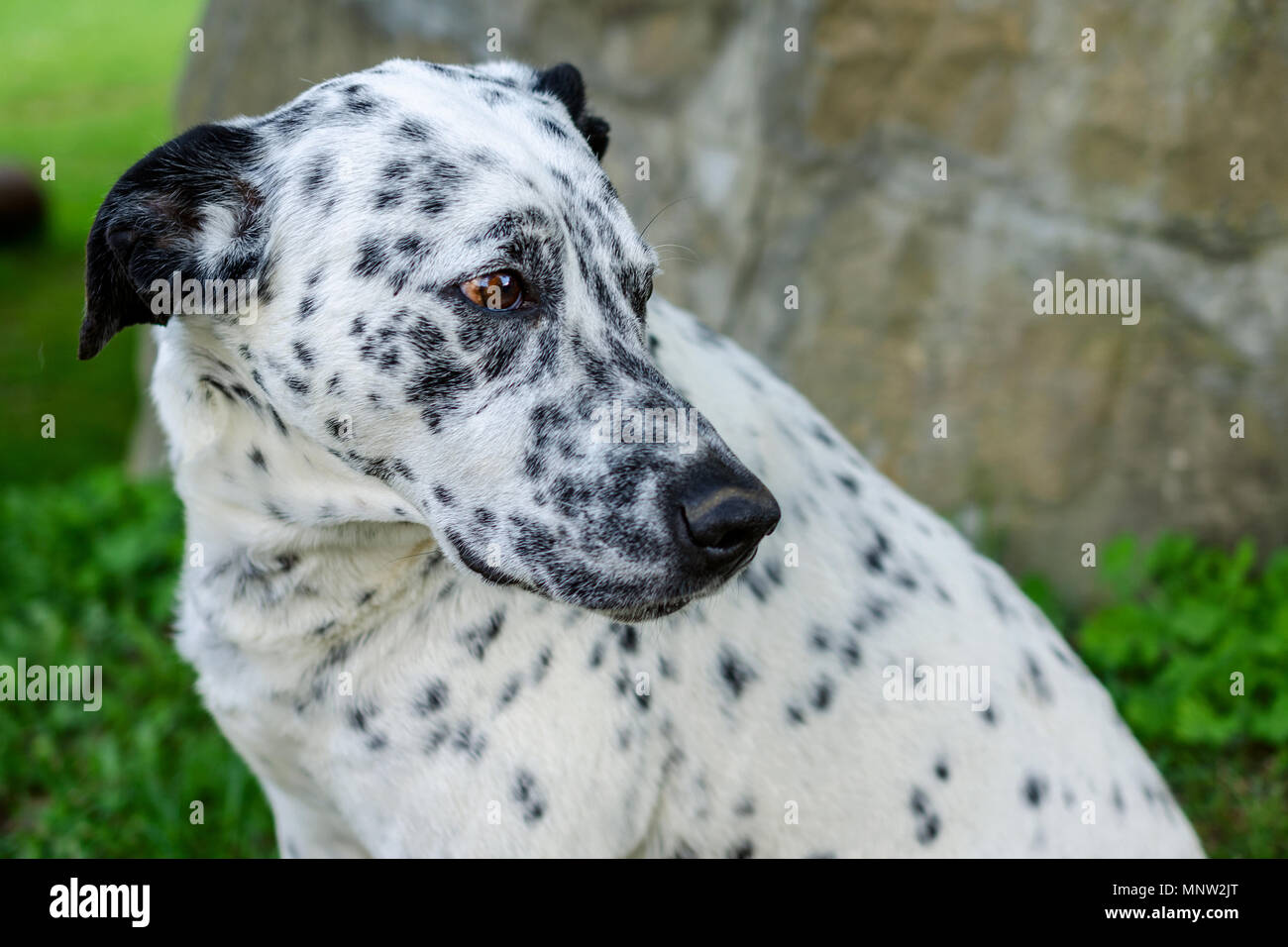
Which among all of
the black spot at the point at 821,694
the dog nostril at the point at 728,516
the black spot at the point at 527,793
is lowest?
the black spot at the point at 527,793

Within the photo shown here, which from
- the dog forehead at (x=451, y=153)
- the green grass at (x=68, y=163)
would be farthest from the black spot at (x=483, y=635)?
the green grass at (x=68, y=163)

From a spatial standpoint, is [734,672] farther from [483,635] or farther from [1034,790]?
[1034,790]

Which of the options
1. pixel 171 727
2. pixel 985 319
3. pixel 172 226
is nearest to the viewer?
pixel 172 226

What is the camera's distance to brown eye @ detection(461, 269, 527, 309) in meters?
2.14

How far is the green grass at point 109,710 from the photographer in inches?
148

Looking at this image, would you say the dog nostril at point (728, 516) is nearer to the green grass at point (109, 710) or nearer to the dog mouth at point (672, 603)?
the dog mouth at point (672, 603)

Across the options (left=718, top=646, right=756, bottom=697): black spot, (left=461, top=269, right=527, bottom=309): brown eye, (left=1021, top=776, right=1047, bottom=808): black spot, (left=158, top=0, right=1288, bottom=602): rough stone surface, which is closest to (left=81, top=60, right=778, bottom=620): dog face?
(left=461, top=269, right=527, bottom=309): brown eye

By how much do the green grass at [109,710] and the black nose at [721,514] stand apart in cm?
230

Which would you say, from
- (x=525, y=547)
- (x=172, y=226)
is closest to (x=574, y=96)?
(x=172, y=226)

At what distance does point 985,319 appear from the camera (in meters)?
4.40

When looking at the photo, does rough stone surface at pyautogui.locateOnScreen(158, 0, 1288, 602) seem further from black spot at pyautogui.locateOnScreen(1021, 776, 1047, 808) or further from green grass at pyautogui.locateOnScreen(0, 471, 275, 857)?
green grass at pyautogui.locateOnScreen(0, 471, 275, 857)

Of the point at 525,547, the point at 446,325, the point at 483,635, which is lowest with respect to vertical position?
the point at 483,635

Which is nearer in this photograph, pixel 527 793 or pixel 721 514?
pixel 721 514

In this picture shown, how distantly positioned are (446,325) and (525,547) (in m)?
0.42
